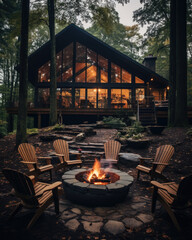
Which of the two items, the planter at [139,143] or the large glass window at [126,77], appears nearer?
the planter at [139,143]

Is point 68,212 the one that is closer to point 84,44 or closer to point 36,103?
point 36,103

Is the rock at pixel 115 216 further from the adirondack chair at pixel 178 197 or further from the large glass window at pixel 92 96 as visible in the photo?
the large glass window at pixel 92 96

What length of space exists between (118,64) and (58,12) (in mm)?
7774

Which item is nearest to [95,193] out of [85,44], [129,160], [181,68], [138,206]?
[138,206]

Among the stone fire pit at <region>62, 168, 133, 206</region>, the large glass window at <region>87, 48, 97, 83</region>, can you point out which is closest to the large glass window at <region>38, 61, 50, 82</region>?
the large glass window at <region>87, 48, 97, 83</region>

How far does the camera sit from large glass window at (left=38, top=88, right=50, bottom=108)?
17.2m

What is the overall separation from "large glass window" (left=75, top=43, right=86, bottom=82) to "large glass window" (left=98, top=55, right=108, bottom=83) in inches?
69.6

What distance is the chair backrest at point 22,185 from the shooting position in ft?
7.77

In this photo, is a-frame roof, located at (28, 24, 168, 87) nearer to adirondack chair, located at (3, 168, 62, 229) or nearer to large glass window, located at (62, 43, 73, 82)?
large glass window, located at (62, 43, 73, 82)

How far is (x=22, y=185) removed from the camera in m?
2.43

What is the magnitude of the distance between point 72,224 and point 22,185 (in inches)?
38.2

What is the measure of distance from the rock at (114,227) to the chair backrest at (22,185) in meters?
1.15

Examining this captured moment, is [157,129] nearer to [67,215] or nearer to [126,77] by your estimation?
[67,215]

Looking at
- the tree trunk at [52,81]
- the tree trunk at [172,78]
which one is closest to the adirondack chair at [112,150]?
the tree trunk at [172,78]
